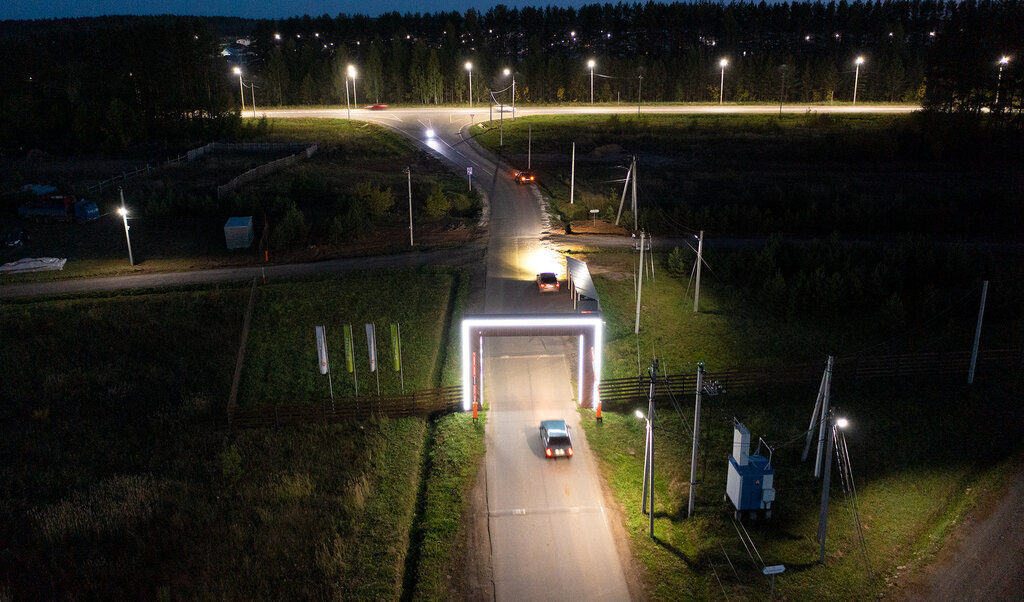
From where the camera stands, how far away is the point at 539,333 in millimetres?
23000

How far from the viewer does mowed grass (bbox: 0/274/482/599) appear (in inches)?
624

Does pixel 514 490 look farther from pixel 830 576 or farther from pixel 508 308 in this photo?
pixel 508 308

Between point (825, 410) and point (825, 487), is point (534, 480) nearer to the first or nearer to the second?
point (825, 487)

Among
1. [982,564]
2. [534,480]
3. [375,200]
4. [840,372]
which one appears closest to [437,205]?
[375,200]

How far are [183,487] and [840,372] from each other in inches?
841

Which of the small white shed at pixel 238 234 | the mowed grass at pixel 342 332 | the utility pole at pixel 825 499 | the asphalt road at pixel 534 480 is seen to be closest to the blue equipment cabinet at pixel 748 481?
the utility pole at pixel 825 499

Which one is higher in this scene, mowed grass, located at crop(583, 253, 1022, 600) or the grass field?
the grass field

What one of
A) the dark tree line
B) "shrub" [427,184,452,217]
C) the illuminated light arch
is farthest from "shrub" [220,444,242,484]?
the dark tree line

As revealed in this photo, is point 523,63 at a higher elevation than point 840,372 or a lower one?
higher

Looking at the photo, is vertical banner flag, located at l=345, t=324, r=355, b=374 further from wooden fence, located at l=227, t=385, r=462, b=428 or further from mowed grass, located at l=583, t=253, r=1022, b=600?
mowed grass, located at l=583, t=253, r=1022, b=600

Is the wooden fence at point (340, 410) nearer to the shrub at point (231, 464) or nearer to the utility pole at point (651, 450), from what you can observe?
the shrub at point (231, 464)

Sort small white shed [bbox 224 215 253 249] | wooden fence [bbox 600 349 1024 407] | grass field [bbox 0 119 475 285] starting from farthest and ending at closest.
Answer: small white shed [bbox 224 215 253 249] < grass field [bbox 0 119 475 285] < wooden fence [bbox 600 349 1024 407]

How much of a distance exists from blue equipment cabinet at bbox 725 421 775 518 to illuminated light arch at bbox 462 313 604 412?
5.75 m

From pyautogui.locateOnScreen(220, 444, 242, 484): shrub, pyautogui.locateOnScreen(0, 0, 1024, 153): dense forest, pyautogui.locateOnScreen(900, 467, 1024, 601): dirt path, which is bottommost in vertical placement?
pyautogui.locateOnScreen(900, 467, 1024, 601): dirt path
